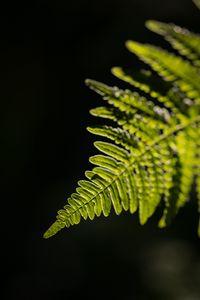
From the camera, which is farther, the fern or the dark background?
the dark background

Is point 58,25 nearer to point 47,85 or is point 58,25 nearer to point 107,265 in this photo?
point 47,85

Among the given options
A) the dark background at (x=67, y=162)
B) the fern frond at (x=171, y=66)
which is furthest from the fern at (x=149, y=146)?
the dark background at (x=67, y=162)

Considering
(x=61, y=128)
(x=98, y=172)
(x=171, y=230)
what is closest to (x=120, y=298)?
(x=171, y=230)

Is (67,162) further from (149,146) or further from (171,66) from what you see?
(171,66)

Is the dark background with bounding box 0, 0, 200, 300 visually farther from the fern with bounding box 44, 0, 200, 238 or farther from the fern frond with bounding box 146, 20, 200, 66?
the fern frond with bounding box 146, 20, 200, 66

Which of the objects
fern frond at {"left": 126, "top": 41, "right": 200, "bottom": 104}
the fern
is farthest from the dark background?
fern frond at {"left": 126, "top": 41, "right": 200, "bottom": 104}

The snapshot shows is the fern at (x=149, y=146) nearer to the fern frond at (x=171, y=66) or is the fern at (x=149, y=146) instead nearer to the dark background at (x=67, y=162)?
the fern frond at (x=171, y=66)
